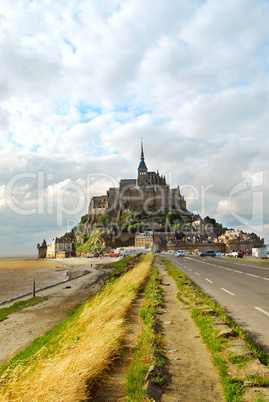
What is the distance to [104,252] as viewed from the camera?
420 feet

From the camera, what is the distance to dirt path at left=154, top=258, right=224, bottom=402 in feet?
14.7

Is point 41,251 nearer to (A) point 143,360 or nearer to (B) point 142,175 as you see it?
(B) point 142,175

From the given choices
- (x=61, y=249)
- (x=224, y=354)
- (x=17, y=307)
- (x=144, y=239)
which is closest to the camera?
(x=224, y=354)

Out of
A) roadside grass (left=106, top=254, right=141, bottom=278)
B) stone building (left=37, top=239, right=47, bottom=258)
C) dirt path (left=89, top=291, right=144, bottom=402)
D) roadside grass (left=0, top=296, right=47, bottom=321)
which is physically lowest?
stone building (left=37, top=239, right=47, bottom=258)

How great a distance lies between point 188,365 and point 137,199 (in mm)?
155053

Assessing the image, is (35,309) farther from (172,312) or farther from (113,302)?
(172,312)

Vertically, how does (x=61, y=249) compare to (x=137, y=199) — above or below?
below

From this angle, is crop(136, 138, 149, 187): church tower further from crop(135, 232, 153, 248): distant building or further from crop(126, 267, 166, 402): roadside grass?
crop(126, 267, 166, 402): roadside grass

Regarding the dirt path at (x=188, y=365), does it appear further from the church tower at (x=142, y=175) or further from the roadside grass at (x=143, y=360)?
the church tower at (x=142, y=175)

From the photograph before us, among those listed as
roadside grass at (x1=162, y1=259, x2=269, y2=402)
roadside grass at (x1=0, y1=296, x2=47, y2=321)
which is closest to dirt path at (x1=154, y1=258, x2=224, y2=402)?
roadside grass at (x1=162, y1=259, x2=269, y2=402)

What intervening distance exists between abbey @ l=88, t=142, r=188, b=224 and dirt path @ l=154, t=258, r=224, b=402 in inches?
5762

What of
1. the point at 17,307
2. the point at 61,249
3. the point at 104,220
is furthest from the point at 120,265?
the point at 61,249

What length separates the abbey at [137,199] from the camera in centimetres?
15912

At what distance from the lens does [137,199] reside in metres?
161
